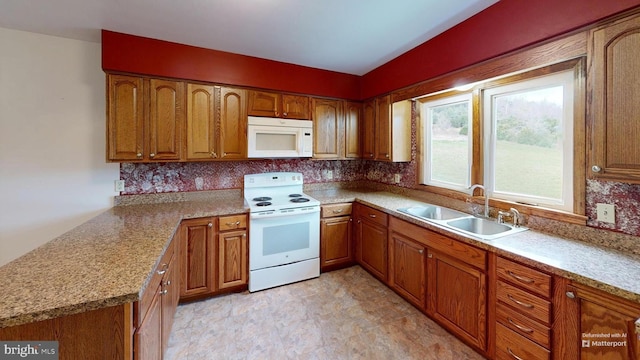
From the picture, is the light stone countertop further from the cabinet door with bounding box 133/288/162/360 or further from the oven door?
the oven door

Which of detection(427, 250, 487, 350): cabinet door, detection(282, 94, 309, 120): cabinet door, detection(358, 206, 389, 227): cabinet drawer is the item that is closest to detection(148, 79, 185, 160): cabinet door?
detection(282, 94, 309, 120): cabinet door

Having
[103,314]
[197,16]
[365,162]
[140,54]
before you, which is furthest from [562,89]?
Answer: [140,54]

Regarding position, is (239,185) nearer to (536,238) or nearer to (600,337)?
(536,238)

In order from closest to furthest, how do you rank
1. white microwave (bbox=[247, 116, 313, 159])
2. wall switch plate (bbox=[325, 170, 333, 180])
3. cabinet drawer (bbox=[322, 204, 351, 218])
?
white microwave (bbox=[247, 116, 313, 159])
cabinet drawer (bbox=[322, 204, 351, 218])
wall switch plate (bbox=[325, 170, 333, 180])

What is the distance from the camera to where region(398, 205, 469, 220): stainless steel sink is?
247 cm

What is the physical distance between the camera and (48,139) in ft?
7.59

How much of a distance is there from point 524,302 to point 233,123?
9.08 feet

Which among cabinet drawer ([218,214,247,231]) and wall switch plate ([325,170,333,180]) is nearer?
cabinet drawer ([218,214,247,231])

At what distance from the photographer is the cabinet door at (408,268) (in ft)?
7.18

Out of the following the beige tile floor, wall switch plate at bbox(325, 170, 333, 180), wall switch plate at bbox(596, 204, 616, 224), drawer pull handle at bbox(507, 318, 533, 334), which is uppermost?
wall switch plate at bbox(325, 170, 333, 180)

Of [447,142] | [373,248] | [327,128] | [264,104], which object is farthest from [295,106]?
[373,248]

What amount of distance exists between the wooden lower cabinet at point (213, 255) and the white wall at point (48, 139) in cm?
100

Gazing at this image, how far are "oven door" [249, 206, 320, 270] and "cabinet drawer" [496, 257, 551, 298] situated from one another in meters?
1.73

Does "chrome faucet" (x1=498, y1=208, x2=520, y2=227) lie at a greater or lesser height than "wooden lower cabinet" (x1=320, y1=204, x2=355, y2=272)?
greater
